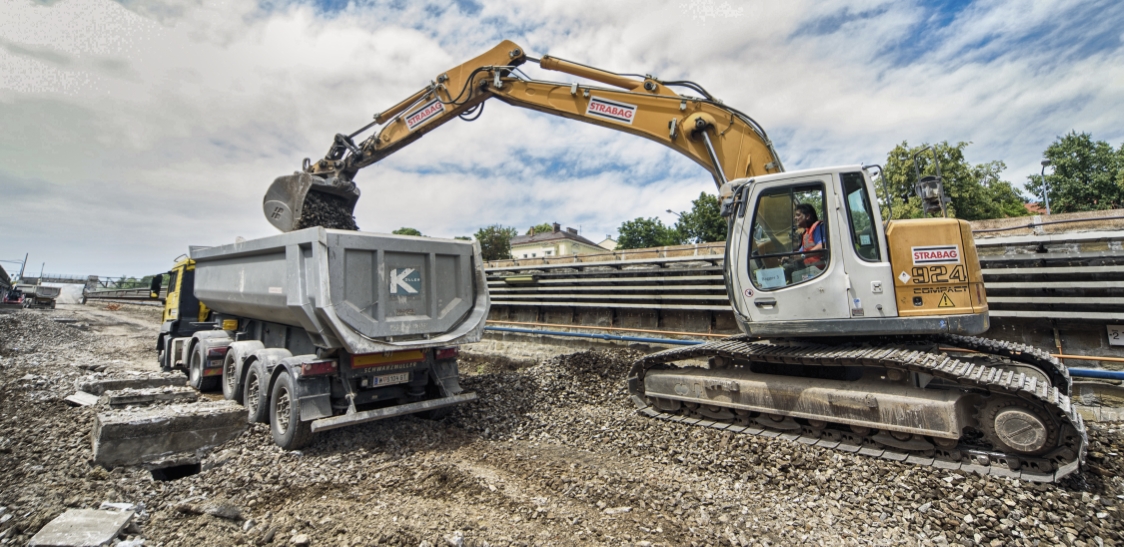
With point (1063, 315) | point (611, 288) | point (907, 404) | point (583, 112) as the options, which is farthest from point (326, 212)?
point (1063, 315)

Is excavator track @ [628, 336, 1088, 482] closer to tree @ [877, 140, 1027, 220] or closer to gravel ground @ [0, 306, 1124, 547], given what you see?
gravel ground @ [0, 306, 1124, 547]

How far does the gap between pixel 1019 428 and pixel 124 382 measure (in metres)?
10.1

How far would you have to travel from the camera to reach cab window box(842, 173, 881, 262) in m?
4.68

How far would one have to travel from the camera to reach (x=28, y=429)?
4.95m

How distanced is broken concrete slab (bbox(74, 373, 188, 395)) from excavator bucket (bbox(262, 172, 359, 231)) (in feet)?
9.54

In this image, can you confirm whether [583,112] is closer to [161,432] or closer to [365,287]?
[365,287]

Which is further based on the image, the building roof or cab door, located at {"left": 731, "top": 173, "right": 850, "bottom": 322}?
the building roof

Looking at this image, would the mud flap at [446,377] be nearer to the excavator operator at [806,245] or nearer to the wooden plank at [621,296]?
the excavator operator at [806,245]

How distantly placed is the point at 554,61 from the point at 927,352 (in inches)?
222

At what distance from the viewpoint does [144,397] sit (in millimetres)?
5922

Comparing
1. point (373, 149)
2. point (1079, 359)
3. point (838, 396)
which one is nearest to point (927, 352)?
point (838, 396)

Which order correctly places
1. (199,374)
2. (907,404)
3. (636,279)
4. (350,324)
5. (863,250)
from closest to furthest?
(907,404) < (863,250) < (350,324) < (199,374) < (636,279)

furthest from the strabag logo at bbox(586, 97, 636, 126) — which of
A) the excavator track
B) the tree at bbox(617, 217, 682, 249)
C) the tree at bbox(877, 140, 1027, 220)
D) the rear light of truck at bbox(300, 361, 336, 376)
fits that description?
the tree at bbox(617, 217, 682, 249)

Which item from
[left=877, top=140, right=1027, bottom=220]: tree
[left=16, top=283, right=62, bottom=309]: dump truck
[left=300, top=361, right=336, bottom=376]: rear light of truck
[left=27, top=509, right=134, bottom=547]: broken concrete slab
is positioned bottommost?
[left=27, top=509, right=134, bottom=547]: broken concrete slab
